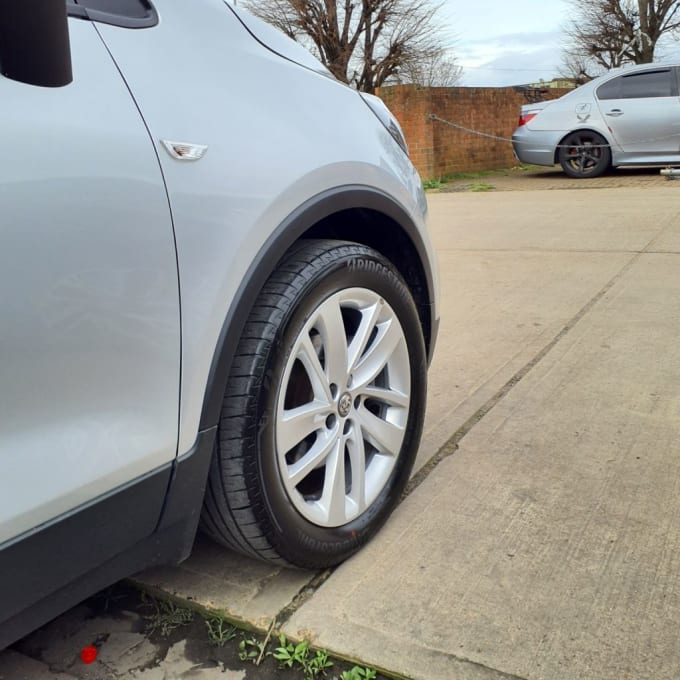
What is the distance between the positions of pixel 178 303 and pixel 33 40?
1.65 feet

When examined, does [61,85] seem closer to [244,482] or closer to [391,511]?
[244,482]

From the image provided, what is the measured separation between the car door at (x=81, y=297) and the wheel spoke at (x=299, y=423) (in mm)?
319

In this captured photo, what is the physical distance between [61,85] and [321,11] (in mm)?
24497

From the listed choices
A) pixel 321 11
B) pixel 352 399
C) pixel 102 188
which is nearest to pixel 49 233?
pixel 102 188

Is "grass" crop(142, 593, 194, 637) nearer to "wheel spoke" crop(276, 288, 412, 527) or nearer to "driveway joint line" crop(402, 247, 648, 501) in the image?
"wheel spoke" crop(276, 288, 412, 527)

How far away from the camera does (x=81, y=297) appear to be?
1.22 metres

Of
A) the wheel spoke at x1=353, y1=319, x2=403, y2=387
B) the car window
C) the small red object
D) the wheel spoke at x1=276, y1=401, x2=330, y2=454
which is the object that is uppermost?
the car window

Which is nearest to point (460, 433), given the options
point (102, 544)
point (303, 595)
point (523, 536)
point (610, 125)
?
point (523, 536)

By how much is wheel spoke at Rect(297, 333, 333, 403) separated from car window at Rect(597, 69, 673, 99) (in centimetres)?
1037

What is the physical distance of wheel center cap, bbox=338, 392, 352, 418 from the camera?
186cm

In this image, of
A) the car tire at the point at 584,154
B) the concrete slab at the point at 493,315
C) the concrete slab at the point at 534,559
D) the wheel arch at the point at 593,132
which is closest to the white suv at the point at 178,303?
the concrete slab at the point at 534,559

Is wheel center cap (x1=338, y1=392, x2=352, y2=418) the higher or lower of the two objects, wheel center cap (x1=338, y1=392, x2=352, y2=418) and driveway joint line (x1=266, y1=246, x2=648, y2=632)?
the higher

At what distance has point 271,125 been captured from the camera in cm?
165

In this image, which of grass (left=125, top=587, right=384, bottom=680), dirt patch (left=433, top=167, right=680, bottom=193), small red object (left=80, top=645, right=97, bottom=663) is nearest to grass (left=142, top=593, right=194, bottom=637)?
grass (left=125, top=587, right=384, bottom=680)
